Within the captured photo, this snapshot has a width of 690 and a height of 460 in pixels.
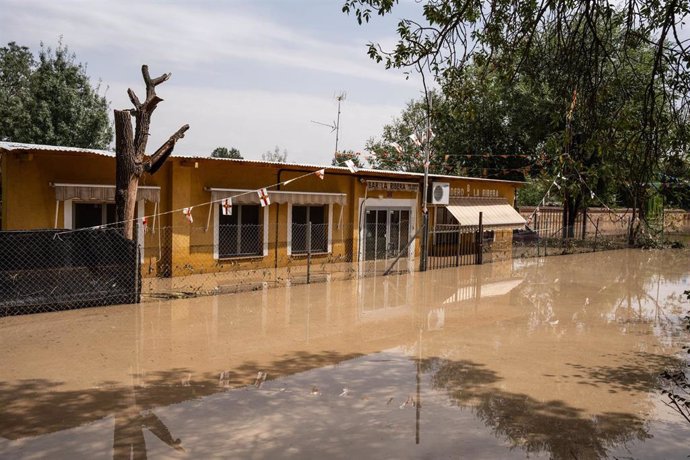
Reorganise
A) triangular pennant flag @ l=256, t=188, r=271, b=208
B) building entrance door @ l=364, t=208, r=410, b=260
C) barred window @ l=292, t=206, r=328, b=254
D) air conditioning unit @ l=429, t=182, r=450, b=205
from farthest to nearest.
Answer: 1. air conditioning unit @ l=429, t=182, r=450, b=205
2. building entrance door @ l=364, t=208, r=410, b=260
3. barred window @ l=292, t=206, r=328, b=254
4. triangular pennant flag @ l=256, t=188, r=271, b=208

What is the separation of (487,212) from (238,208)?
11.3 meters

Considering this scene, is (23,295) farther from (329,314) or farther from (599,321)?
(599,321)

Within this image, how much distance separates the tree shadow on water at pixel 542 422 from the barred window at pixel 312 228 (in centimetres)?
1107

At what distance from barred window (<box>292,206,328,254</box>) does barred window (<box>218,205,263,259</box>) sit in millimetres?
1269

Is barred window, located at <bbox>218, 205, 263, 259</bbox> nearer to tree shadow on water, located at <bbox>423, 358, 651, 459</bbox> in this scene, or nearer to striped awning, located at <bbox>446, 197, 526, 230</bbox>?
striped awning, located at <bbox>446, 197, 526, 230</bbox>

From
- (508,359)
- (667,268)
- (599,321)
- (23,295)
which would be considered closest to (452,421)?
(508,359)

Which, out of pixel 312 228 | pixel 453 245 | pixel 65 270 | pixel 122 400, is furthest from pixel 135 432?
pixel 453 245

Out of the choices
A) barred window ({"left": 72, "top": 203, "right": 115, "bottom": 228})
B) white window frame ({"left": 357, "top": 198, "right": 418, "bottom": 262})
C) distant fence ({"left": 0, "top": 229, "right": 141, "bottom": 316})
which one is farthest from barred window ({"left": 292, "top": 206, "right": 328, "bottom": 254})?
distant fence ({"left": 0, "top": 229, "right": 141, "bottom": 316})

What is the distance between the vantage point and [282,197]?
16.9 meters

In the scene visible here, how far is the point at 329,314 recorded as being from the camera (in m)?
11.3

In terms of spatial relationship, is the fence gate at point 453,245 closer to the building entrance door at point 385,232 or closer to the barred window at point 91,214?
the building entrance door at point 385,232

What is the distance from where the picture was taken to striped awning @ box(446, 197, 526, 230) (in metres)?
22.4

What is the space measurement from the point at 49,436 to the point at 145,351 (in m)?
2.97

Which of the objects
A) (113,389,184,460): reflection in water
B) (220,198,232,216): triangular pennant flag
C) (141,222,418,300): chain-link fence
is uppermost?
(220,198,232,216): triangular pennant flag
